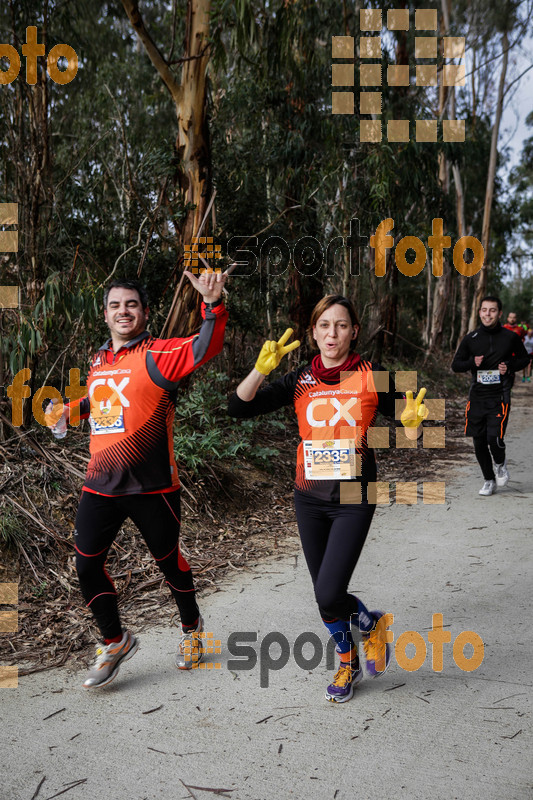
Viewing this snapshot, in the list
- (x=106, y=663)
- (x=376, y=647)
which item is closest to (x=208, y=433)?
(x=106, y=663)

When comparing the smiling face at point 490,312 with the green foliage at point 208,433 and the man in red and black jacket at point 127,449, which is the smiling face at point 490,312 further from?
the man in red and black jacket at point 127,449

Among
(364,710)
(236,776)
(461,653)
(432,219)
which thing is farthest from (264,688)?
(432,219)

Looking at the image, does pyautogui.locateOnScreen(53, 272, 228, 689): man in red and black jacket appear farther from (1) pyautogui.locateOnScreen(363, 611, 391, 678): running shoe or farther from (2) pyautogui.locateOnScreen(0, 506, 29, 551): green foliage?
(2) pyautogui.locateOnScreen(0, 506, 29, 551): green foliage

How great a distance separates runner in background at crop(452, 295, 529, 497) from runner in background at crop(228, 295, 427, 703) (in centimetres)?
420

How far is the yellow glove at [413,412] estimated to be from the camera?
10.9 ft

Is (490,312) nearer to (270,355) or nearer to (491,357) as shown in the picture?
(491,357)

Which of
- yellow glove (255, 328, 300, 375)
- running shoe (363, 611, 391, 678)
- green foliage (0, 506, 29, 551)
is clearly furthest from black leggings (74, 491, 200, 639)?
green foliage (0, 506, 29, 551)

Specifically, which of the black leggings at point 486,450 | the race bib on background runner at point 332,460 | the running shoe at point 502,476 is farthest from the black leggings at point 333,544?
the running shoe at point 502,476

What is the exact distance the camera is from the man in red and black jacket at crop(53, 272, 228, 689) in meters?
3.52

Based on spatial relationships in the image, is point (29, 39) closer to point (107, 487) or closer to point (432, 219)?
point (107, 487)

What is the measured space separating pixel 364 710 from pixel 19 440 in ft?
12.3

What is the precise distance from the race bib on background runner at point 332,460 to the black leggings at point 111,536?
746 millimetres

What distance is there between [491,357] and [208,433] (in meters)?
3.05

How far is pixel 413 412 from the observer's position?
10.9 ft
